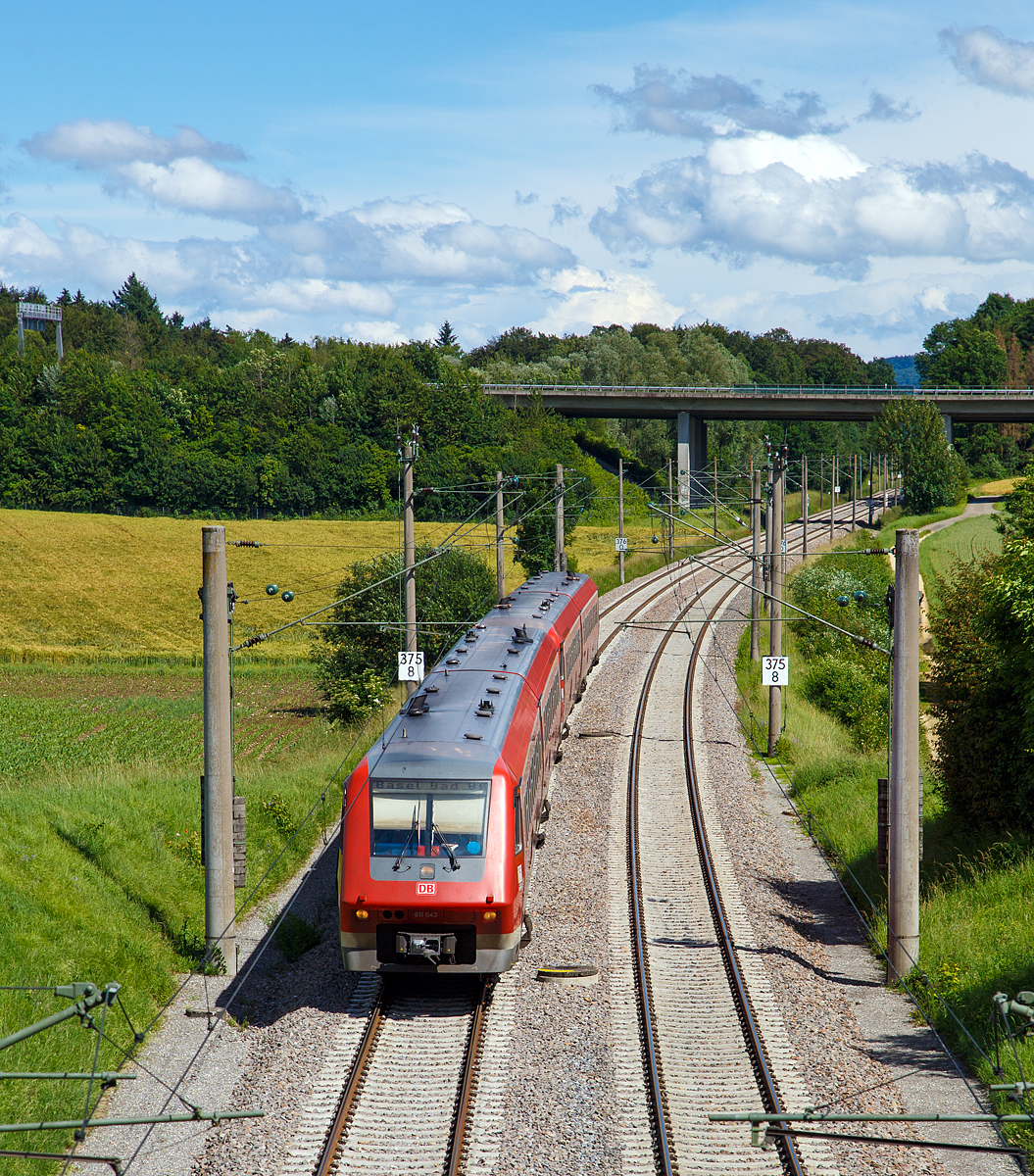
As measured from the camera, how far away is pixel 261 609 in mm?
66625

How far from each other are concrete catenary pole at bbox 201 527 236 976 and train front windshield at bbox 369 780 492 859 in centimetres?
250

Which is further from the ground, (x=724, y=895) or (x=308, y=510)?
(x=308, y=510)

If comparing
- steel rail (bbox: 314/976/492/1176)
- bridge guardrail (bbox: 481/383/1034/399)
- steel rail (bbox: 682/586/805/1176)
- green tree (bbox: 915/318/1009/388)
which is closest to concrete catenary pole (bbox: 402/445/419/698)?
steel rail (bbox: 682/586/805/1176)

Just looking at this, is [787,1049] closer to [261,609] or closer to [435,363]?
[261,609]

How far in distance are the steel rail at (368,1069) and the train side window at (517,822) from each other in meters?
1.79

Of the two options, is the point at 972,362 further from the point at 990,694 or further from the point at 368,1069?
the point at 368,1069

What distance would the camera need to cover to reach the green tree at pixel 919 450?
85.5 metres

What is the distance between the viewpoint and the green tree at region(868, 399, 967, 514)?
85.5 metres

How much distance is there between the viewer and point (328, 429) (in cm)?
10450

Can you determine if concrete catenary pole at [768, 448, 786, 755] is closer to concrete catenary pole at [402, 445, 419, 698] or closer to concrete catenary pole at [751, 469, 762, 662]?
concrete catenary pole at [751, 469, 762, 662]

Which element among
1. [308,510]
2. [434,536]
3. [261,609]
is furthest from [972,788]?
[308,510]

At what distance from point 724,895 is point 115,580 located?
5849cm

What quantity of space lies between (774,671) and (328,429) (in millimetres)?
83018

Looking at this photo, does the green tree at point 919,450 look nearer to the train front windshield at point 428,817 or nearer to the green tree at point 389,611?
the green tree at point 389,611
